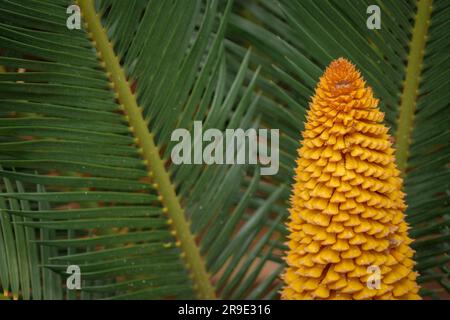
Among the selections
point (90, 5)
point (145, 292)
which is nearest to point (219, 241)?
point (145, 292)

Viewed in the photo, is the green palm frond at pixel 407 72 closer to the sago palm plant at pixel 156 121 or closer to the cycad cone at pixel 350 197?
the sago palm plant at pixel 156 121

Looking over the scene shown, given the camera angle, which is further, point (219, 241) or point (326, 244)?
point (219, 241)

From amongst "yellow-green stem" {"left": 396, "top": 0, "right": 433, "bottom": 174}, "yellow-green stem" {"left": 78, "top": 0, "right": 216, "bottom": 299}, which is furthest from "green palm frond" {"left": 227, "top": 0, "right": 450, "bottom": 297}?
"yellow-green stem" {"left": 78, "top": 0, "right": 216, "bottom": 299}

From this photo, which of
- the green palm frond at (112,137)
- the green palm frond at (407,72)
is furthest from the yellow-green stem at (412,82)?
the green palm frond at (112,137)

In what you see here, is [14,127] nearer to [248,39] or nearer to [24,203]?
[24,203]

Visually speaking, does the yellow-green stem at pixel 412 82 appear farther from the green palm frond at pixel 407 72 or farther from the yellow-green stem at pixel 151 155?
the yellow-green stem at pixel 151 155

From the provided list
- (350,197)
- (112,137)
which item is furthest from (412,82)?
(112,137)

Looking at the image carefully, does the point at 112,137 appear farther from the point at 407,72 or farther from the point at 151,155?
the point at 407,72

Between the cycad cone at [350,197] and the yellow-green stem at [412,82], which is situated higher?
the yellow-green stem at [412,82]

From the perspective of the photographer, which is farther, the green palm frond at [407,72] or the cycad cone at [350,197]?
the green palm frond at [407,72]
